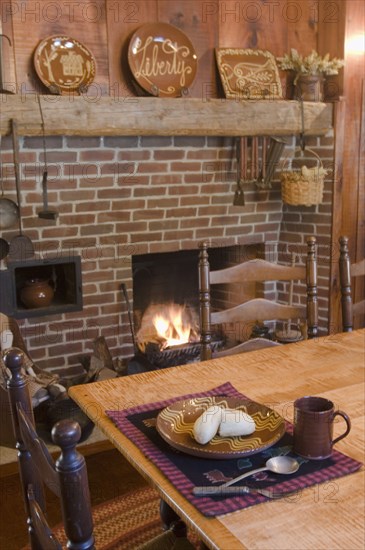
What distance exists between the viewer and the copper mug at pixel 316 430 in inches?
45.1

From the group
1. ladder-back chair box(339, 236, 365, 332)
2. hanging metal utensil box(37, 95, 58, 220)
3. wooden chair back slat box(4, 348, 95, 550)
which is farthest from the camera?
hanging metal utensil box(37, 95, 58, 220)

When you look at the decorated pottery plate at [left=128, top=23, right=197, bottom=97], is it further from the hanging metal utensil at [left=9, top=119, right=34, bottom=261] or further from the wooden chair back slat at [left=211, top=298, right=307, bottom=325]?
the wooden chair back slat at [left=211, top=298, right=307, bottom=325]

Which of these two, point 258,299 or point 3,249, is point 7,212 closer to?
point 3,249

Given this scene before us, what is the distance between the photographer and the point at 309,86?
133 inches

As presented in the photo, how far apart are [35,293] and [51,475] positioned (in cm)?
227

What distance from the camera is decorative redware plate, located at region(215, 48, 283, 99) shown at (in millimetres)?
3258

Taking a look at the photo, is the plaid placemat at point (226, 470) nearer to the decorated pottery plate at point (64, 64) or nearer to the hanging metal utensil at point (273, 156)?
the decorated pottery plate at point (64, 64)

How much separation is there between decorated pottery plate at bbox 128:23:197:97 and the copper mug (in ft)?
7.32

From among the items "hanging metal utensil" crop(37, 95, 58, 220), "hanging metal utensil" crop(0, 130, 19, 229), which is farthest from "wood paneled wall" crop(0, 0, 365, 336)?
"hanging metal utensil" crop(0, 130, 19, 229)

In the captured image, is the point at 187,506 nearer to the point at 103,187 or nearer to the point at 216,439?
the point at 216,439

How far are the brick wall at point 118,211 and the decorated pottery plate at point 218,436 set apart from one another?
191 cm

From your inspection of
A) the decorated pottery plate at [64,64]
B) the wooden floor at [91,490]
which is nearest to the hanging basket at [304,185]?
the decorated pottery plate at [64,64]

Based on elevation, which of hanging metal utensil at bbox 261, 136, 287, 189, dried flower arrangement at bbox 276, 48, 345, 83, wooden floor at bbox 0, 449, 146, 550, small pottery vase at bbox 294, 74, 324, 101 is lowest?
wooden floor at bbox 0, 449, 146, 550

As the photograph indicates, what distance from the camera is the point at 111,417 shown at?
1.37 metres
